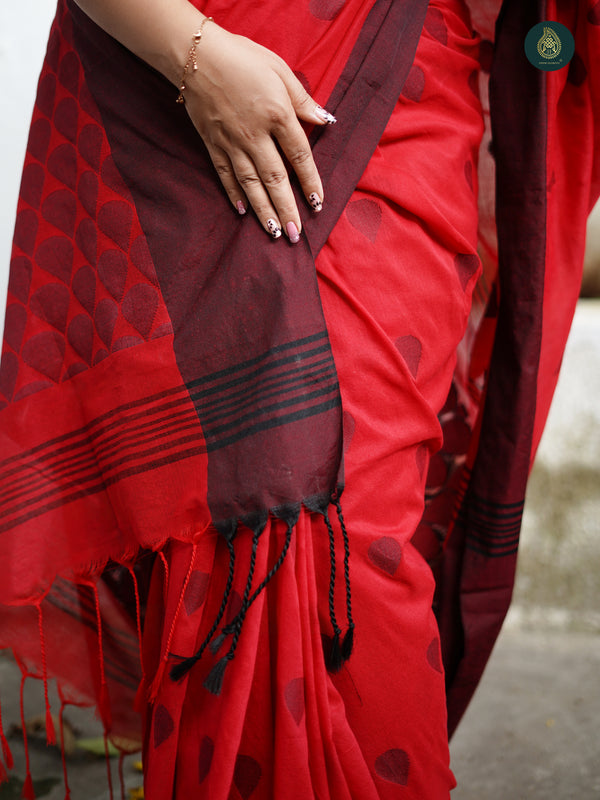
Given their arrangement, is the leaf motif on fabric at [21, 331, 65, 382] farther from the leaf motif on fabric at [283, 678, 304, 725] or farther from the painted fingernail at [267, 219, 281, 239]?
the leaf motif on fabric at [283, 678, 304, 725]

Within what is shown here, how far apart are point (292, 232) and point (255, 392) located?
15 centimetres

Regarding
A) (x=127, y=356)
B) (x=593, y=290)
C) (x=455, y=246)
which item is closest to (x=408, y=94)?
(x=455, y=246)

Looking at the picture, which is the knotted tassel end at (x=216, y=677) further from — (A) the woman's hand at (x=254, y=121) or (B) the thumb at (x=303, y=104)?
(B) the thumb at (x=303, y=104)

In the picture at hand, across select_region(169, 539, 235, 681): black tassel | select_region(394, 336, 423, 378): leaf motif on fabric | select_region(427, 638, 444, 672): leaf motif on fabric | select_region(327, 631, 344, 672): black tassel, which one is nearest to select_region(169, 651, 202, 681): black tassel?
select_region(169, 539, 235, 681): black tassel

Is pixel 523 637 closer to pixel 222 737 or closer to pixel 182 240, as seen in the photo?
pixel 222 737

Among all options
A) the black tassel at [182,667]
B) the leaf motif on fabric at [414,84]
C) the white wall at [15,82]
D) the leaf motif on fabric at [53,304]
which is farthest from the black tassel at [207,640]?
the white wall at [15,82]

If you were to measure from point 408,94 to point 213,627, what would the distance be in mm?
Result: 543

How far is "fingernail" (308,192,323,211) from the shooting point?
22.7 inches

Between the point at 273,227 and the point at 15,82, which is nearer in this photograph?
the point at 273,227

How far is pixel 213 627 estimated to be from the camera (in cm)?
55

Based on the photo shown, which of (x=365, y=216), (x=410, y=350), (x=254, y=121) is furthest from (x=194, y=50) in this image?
(x=410, y=350)

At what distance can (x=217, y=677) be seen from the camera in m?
0.53

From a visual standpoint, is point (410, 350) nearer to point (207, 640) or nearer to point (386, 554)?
point (386, 554)

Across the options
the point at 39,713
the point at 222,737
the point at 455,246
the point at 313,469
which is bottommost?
the point at 39,713
